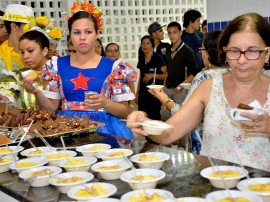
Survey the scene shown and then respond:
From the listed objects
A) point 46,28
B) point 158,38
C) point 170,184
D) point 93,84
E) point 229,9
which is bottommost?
point 170,184

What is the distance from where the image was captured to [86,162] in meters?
1.84

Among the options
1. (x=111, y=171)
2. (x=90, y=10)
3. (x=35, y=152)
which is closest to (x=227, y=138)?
(x=111, y=171)

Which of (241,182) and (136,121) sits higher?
(136,121)

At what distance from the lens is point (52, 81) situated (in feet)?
10.1

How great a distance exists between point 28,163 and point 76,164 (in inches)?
10.3

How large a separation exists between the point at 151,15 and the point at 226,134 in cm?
598

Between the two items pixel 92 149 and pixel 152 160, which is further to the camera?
pixel 92 149

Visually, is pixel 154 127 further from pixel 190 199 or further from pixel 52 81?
pixel 52 81

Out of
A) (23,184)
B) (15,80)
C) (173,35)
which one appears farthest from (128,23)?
(23,184)

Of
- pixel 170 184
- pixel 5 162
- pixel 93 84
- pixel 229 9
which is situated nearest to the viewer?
pixel 170 184

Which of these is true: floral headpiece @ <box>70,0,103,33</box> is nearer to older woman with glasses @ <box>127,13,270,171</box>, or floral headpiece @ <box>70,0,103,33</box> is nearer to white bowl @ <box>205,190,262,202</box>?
older woman with glasses @ <box>127,13,270,171</box>

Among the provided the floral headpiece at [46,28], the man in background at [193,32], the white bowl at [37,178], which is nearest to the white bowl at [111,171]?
the white bowl at [37,178]

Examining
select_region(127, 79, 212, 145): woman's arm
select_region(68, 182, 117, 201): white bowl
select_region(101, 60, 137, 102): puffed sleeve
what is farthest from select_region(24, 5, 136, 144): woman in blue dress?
select_region(68, 182, 117, 201): white bowl

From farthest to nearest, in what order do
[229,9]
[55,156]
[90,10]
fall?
[229,9] → [90,10] → [55,156]
